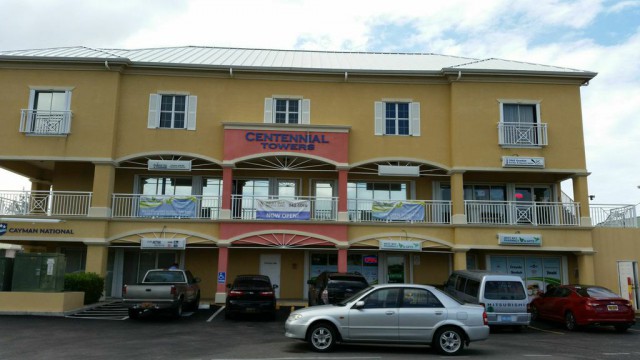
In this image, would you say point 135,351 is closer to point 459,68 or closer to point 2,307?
point 2,307

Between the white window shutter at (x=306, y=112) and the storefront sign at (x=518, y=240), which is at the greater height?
the white window shutter at (x=306, y=112)

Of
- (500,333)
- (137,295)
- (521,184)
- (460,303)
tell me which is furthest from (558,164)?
(137,295)

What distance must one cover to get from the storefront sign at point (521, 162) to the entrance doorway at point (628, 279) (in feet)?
18.4

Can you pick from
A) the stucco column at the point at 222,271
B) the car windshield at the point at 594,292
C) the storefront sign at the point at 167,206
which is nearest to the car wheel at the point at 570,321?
the car windshield at the point at 594,292

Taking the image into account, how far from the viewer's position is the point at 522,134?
22.3 m

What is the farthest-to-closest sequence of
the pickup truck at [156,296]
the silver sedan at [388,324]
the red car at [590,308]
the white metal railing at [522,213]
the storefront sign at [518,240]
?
the white metal railing at [522,213] < the storefront sign at [518,240] < the pickup truck at [156,296] < the red car at [590,308] < the silver sedan at [388,324]

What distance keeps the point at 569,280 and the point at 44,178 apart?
81.2 ft

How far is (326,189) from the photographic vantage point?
2395 centimetres

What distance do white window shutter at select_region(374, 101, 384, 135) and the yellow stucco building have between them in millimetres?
66

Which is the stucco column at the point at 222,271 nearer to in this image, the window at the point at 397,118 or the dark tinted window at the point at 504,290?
the window at the point at 397,118

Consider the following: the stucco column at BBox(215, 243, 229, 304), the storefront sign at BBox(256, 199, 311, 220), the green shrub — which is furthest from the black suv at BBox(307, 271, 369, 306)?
the green shrub

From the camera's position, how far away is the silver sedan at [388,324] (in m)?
11.3

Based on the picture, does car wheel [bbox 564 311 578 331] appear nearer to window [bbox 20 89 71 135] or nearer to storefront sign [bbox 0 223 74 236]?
storefront sign [bbox 0 223 74 236]

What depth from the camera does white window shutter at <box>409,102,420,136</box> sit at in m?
22.8
